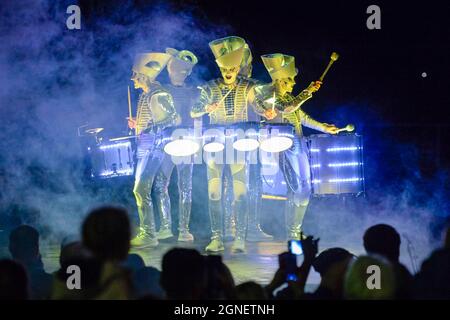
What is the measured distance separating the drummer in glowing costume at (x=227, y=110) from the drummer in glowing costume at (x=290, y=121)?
0.82ft

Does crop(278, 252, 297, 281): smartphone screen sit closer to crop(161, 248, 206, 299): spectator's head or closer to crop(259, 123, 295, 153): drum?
crop(161, 248, 206, 299): spectator's head

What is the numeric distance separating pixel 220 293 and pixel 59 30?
23.9 ft

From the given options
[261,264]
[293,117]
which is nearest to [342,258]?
[261,264]

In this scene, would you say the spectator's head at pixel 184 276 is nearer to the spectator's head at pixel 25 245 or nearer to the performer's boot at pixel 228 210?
the spectator's head at pixel 25 245

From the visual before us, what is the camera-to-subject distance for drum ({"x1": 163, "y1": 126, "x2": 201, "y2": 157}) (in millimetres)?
8031

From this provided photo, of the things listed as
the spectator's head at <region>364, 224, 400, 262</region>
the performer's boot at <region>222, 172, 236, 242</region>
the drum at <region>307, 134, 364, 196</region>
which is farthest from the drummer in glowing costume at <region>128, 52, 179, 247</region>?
the spectator's head at <region>364, 224, 400, 262</region>

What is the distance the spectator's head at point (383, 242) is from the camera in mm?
3832

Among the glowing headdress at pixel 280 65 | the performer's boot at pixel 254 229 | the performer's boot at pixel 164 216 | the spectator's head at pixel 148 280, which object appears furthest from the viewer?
the performer's boot at pixel 254 229

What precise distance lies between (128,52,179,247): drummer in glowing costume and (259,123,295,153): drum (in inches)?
50.3

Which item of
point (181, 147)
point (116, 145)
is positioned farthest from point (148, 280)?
point (116, 145)

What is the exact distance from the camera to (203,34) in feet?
33.7

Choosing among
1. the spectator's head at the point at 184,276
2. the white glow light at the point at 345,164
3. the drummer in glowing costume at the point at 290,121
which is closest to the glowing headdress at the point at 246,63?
the drummer in glowing costume at the point at 290,121

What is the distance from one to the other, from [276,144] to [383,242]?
4216 millimetres

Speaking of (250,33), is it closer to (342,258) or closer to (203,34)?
(203,34)
